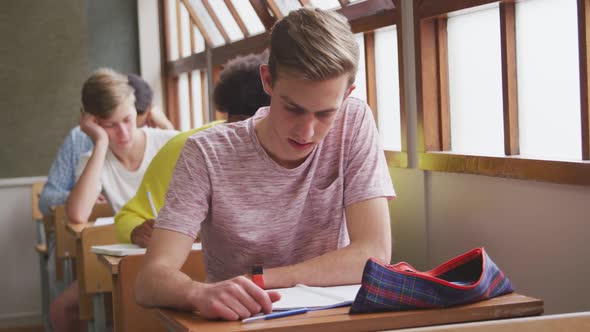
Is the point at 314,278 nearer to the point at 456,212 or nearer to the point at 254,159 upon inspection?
the point at 254,159

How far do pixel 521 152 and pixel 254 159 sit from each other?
843 mm

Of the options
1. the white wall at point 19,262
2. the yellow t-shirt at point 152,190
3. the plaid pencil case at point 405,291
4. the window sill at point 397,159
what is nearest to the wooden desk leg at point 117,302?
the yellow t-shirt at point 152,190

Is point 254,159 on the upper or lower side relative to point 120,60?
lower

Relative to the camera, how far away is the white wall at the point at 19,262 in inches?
241

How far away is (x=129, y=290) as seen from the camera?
8.06ft

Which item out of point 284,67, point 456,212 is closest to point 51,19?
point 456,212

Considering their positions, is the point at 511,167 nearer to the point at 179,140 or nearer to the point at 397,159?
the point at 397,159

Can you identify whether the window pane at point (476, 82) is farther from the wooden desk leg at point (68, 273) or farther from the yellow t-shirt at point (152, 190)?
the wooden desk leg at point (68, 273)

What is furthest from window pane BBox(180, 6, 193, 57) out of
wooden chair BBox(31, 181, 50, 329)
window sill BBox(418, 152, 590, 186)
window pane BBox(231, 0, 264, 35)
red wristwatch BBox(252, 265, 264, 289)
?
red wristwatch BBox(252, 265, 264, 289)

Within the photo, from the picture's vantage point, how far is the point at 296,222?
1.94m

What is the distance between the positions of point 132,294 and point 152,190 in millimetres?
560

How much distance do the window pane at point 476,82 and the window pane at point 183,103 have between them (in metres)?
3.64

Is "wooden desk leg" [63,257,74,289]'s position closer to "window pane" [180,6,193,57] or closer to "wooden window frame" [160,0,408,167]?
"wooden window frame" [160,0,408,167]

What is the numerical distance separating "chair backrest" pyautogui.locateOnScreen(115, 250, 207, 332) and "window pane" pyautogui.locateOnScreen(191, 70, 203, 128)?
3298 millimetres
